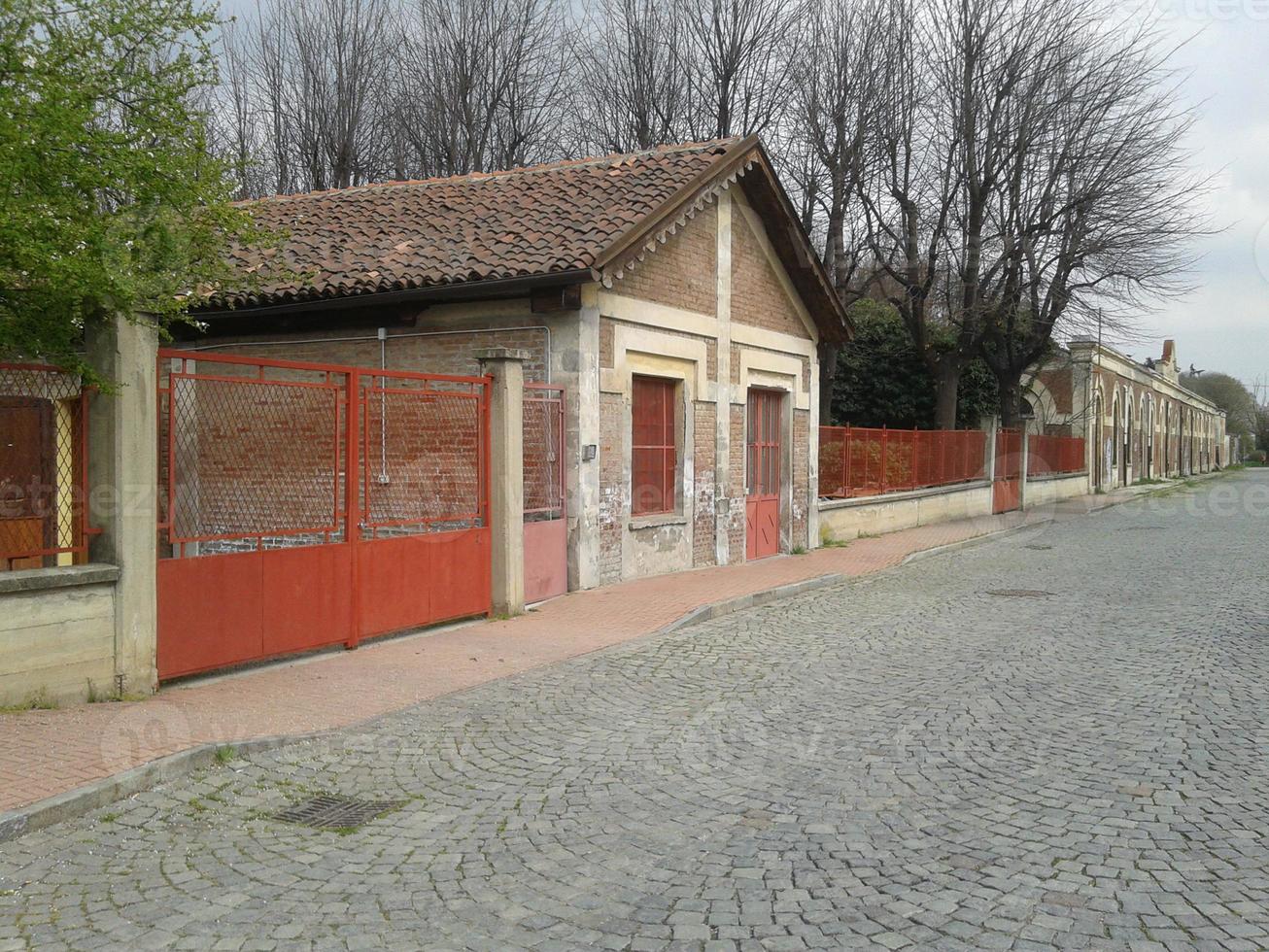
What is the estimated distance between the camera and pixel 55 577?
6.64m

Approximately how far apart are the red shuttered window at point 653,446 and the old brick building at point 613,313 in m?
0.03

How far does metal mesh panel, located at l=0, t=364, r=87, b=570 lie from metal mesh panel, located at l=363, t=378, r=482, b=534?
2.72 meters

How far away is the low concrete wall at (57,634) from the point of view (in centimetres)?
647

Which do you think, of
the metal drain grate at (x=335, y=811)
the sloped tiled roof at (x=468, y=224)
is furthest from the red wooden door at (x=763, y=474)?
the metal drain grate at (x=335, y=811)

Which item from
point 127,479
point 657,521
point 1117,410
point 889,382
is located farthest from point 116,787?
point 1117,410

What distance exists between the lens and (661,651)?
374 inches

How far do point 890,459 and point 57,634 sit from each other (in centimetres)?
1808

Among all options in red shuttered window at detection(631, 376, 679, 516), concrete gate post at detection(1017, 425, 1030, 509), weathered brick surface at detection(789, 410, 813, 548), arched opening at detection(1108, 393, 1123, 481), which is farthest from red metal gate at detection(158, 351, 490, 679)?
arched opening at detection(1108, 393, 1123, 481)

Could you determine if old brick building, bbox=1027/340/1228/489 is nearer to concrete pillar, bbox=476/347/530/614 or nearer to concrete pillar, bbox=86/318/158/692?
concrete pillar, bbox=476/347/530/614

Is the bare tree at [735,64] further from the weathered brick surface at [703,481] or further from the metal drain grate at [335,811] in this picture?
the metal drain grate at [335,811]

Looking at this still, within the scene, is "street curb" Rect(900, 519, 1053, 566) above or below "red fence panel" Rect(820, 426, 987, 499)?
below

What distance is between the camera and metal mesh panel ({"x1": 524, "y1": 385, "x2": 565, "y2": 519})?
12062 mm

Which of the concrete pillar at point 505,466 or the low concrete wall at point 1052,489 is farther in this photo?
the low concrete wall at point 1052,489

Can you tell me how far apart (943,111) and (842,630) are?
751 inches
